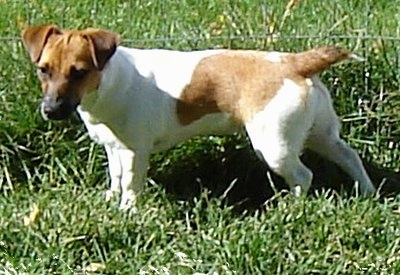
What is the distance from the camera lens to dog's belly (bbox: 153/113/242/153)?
15.9 feet

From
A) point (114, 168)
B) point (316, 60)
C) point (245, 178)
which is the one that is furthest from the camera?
point (245, 178)

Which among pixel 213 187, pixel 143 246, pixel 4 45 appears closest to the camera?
pixel 143 246

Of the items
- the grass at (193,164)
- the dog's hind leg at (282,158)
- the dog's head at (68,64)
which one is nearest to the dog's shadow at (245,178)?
the grass at (193,164)

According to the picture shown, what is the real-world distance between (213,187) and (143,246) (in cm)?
83

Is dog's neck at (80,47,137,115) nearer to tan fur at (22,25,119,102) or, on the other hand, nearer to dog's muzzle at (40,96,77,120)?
tan fur at (22,25,119,102)

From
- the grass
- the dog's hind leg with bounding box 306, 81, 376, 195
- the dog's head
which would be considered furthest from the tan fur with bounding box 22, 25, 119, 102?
the dog's hind leg with bounding box 306, 81, 376, 195

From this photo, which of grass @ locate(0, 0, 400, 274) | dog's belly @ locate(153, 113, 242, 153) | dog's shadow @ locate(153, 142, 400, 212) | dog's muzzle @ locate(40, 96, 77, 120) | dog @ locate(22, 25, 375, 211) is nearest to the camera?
grass @ locate(0, 0, 400, 274)

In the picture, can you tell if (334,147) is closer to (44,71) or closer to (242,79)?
Result: (242,79)

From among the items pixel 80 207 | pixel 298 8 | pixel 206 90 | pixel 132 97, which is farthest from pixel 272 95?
pixel 298 8

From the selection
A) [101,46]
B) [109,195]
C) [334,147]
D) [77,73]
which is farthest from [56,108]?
Answer: [334,147]

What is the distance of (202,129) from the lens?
4895 millimetres

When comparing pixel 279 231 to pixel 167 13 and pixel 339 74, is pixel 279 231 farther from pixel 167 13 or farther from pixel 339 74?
pixel 167 13

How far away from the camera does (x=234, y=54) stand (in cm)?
491

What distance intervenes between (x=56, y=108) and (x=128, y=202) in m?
0.58
